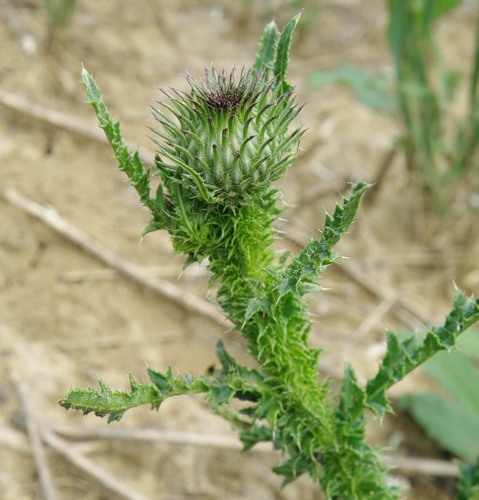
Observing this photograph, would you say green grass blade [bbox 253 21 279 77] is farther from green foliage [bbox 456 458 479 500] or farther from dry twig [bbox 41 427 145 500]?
dry twig [bbox 41 427 145 500]

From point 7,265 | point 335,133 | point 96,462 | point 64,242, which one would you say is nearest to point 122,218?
point 64,242

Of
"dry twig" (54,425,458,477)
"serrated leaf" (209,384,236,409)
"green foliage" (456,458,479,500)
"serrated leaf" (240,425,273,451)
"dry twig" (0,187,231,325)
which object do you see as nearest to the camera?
"serrated leaf" (209,384,236,409)

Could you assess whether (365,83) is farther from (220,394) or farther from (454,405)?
(220,394)

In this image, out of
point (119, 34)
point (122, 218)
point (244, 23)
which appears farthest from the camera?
point (244, 23)

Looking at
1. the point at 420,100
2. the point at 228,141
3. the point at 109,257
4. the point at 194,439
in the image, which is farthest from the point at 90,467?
the point at 420,100

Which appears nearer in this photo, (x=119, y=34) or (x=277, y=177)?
(x=277, y=177)

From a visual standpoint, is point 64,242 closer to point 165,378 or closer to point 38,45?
point 38,45

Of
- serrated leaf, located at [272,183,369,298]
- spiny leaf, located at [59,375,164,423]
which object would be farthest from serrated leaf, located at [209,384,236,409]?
serrated leaf, located at [272,183,369,298]
